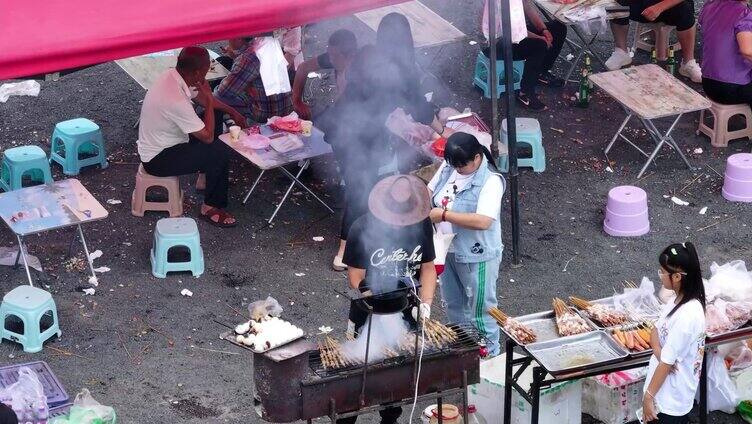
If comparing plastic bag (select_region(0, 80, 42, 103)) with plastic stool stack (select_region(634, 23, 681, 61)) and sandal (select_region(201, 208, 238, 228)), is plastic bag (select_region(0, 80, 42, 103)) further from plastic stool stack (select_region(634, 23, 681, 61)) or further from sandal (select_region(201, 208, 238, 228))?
plastic stool stack (select_region(634, 23, 681, 61))

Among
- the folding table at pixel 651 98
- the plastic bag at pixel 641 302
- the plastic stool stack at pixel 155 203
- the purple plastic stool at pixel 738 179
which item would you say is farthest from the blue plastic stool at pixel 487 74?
the plastic bag at pixel 641 302

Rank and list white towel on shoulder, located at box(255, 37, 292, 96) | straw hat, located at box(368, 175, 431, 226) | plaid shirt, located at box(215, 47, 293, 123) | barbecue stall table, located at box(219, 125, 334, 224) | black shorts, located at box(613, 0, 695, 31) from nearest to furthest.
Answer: straw hat, located at box(368, 175, 431, 226), barbecue stall table, located at box(219, 125, 334, 224), white towel on shoulder, located at box(255, 37, 292, 96), plaid shirt, located at box(215, 47, 293, 123), black shorts, located at box(613, 0, 695, 31)

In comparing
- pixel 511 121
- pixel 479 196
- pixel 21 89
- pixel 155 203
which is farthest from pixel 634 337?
pixel 21 89

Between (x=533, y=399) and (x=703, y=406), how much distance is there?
1091 mm

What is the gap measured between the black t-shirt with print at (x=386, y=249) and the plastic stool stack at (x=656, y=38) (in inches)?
232

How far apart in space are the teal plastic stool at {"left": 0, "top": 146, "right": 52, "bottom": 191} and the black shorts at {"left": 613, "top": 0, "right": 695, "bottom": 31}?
18.5 feet

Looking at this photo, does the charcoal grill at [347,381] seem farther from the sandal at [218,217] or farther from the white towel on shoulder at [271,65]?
the white towel on shoulder at [271,65]

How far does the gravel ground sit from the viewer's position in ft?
23.9

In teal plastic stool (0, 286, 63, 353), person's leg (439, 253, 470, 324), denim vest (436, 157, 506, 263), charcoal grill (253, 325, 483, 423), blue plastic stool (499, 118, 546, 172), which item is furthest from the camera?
blue plastic stool (499, 118, 546, 172)

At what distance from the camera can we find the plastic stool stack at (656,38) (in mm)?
11547

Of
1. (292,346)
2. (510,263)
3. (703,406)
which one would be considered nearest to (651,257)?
(510,263)

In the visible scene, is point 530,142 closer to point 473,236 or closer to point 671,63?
point 671,63

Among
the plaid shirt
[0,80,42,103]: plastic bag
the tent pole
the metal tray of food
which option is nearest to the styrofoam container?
the metal tray of food

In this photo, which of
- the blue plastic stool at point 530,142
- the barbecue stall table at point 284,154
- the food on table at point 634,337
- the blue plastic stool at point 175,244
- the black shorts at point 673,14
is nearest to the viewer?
the food on table at point 634,337
